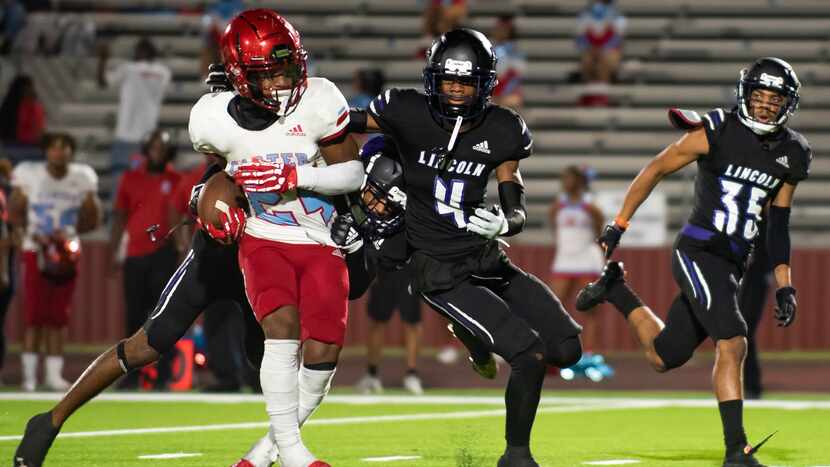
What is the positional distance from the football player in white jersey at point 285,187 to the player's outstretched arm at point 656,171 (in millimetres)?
1668

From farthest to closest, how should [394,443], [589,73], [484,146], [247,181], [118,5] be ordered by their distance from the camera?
1. [118,5]
2. [589,73]
3. [394,443]
4. [484,146]
5. [247,181]

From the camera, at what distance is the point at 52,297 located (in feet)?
41.3

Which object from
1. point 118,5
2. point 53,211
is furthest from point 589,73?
point 53,211

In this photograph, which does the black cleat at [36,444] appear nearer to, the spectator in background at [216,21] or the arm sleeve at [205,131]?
the arm sleeve at [205,131]

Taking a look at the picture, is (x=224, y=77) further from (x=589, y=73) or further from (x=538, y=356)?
(x=589, y=73)

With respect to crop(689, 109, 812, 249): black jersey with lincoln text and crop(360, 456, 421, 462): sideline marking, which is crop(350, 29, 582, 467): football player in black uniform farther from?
crop(689, 109, 812, 249): black jersey with lincoln text

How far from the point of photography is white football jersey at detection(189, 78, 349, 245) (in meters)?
6.75

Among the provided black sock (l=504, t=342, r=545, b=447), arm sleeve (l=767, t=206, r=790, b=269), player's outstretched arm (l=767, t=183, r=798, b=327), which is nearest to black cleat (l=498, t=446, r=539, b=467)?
black sock (l=504, t=342, r=545, b=447)

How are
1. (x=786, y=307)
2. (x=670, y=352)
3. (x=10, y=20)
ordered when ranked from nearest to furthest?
(x=786, y=307) → (x=670, y=352) → (x=10, y=20)

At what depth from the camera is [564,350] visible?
7.10m

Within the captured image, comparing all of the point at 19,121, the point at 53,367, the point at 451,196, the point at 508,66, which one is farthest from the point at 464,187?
the point at 19,121

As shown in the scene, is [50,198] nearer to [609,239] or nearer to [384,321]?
[384,321]

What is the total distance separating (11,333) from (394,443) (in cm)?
761

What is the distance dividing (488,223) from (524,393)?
71cm
